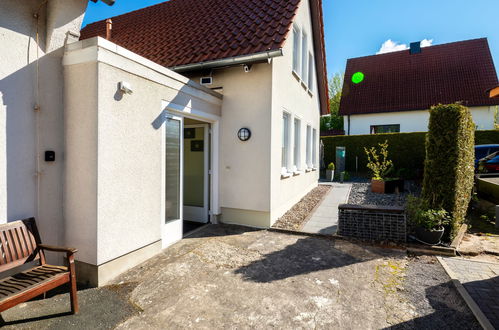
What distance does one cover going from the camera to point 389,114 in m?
20.7

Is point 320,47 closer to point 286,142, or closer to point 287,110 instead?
point 287,110

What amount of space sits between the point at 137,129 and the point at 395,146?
15.8 metres

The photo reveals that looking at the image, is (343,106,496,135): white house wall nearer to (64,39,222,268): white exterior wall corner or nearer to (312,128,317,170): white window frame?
(312,128,317,170): white window frame

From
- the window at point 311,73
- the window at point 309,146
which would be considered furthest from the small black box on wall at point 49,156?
the window at point 311,73

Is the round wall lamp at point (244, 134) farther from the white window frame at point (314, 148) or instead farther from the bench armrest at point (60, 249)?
the white window frame at point (314, 148)

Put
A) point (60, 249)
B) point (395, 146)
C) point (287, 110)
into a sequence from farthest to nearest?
point (395, 146)
point (287, 110)
point (60, 249)

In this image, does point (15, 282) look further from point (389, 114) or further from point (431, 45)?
point (431, 45)

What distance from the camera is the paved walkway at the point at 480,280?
10.9 feet

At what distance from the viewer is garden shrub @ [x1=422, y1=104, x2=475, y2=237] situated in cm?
531

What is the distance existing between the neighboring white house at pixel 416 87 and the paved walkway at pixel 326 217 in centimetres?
1281

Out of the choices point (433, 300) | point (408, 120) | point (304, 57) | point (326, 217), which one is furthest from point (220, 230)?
point (408, 120)

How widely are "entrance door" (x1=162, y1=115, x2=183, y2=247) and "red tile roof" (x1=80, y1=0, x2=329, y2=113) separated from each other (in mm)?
2412

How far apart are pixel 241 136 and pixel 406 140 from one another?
1320 centimetres

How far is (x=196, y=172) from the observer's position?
24.0 ft
